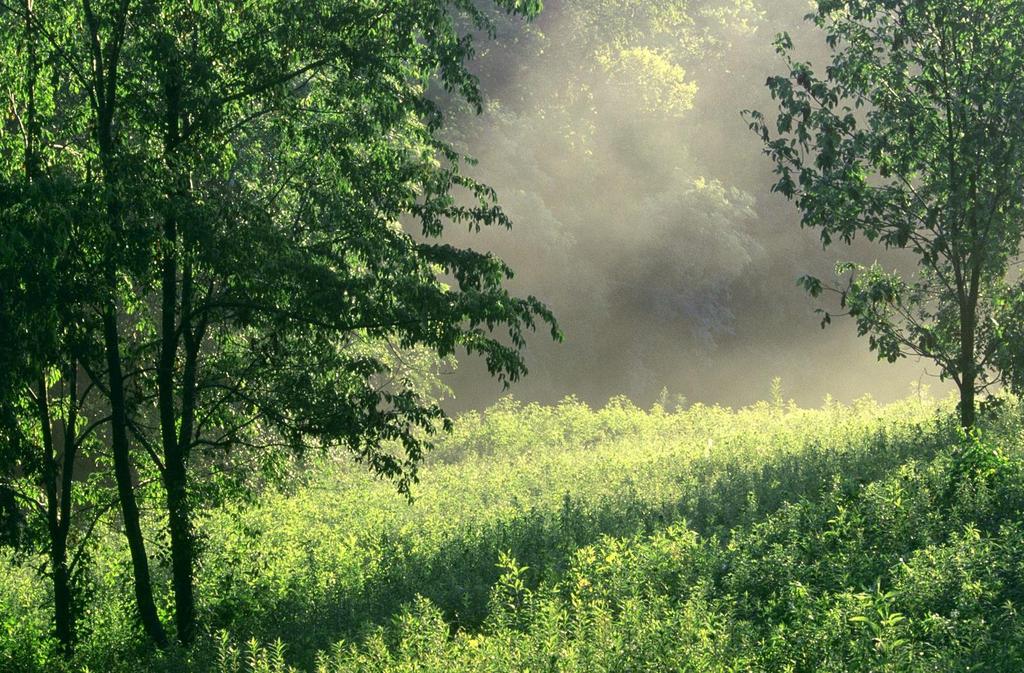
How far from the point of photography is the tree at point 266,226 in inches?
405

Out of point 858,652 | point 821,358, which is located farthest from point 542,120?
point 858,652

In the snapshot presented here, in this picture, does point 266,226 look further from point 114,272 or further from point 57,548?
point 57,548

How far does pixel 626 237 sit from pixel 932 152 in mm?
38051

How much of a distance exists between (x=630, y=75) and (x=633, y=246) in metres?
7.98

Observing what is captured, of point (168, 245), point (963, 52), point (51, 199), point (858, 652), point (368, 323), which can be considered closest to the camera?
point (858, 652)

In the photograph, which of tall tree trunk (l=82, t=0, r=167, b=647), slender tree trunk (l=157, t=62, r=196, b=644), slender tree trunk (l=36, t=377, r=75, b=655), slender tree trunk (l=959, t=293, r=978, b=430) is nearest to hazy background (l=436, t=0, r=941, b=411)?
slender tree trunk (l=959, t=293, r=978, b=430)

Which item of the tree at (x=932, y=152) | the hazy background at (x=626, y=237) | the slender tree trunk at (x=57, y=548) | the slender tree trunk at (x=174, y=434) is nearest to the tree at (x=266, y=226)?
the slender tree trunk at (x=174, y=434)

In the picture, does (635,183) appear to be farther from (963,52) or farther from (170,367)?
(170,367)

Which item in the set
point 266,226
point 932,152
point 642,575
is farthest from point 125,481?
point 932,152

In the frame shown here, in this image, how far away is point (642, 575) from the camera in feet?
33.8

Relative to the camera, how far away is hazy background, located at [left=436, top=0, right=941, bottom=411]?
4897 centimetres

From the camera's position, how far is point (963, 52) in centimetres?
1390

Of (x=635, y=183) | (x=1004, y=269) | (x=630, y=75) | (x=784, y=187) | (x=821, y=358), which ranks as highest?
(x=630, y=75)

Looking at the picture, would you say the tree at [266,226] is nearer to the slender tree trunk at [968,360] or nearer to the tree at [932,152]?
the tree at [932,152]
